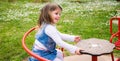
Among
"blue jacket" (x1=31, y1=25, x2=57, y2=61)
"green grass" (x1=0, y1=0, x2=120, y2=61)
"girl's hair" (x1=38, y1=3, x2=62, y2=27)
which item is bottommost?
"green grass" (x1=0, y1=0, x2=120, y2=61)

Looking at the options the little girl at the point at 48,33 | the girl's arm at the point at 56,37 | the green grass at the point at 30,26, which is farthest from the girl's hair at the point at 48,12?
the green grass at the point at 30,26

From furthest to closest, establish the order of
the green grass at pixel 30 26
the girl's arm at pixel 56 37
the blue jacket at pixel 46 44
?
the green grass at pixel 30 26 → the blue jacket at pixel 46 44 → the girl's arm at pixel 56 37

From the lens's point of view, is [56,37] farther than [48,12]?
No

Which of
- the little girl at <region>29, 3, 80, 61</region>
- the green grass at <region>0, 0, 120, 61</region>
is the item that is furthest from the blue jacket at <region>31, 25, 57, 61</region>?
the green grass at <region>0, 0, 120, 61</region>

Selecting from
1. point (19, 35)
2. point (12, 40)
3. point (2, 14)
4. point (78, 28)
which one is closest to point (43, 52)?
point (12, 40)

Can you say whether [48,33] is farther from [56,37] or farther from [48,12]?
[48,12]

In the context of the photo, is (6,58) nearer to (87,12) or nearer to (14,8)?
(87,12)

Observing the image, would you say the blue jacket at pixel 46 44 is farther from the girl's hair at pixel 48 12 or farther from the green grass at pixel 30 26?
the green grass at pixel 30 26

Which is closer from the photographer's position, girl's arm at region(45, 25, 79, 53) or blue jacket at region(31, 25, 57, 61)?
girl's arm at region(45, 25, 79, 53)

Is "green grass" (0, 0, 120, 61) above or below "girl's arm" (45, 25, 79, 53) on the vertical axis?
below

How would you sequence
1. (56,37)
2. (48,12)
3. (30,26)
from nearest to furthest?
1. (56,37)
2. (48,12)
3. (30,26)

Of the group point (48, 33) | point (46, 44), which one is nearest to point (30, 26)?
point (46, 44)

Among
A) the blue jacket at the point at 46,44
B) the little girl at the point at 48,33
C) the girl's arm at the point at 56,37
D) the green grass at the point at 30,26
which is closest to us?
the girl's arm at the point at 56,37

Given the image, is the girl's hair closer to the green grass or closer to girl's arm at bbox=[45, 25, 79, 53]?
girl's arm at bbox=[45, 25, 79, 53]
